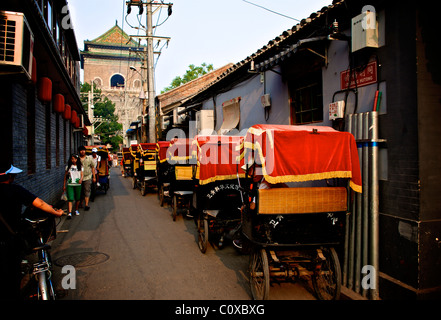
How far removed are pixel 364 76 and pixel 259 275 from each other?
12.1 feet

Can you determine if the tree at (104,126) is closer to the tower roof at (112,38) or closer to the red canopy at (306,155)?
the tower roof at (112,38)

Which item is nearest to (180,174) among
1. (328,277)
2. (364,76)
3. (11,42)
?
(11,42)

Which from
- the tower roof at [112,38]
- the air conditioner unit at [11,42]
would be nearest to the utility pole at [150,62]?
the air conditioner unit at [11,42]

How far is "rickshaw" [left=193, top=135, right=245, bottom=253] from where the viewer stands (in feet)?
22.4

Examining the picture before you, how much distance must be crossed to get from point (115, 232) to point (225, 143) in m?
4.06

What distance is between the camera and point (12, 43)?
473 cm

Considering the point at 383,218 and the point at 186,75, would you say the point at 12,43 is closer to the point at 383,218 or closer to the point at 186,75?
the point at 383,218

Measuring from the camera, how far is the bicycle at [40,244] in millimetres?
A: 3818

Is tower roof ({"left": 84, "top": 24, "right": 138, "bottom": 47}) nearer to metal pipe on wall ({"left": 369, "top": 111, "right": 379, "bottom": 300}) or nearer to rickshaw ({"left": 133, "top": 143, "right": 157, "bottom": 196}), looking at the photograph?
rickshaw ({"left": 133, "top": 143, "right": 157, "bottom": 196})

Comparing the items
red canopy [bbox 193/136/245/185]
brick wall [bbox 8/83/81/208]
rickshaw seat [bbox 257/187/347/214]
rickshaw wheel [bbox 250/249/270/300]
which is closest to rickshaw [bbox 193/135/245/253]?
red canopy [bbox 193/136/245/185]

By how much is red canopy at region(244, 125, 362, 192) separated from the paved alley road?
2.04 m

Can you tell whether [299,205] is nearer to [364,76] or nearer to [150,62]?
[364,76]

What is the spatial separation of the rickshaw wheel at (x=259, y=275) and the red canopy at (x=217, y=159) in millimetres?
2477
